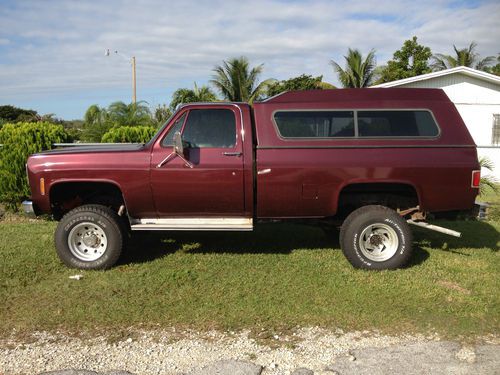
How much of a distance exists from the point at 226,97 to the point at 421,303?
2468 cm

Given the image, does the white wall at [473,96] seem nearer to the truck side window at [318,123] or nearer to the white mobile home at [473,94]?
the white mobile home at [473,94]

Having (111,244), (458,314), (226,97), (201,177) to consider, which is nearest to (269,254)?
(201,177)

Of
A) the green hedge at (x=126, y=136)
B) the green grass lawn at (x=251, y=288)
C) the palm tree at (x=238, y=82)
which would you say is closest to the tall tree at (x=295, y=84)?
the palm tree at (x=238, y=82)

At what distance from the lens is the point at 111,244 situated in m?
5.45

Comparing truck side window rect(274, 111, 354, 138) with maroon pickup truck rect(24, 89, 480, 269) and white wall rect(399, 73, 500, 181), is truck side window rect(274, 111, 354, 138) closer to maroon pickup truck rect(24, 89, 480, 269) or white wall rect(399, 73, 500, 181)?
maroon pickup truck rect(24, 89, 480, 269)

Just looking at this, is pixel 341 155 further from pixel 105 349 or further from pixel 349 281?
pixel 105 349

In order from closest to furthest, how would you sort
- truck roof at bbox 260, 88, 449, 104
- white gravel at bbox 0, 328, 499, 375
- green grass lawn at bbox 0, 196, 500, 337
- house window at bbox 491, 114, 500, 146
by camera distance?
1. white gravel at bbox 0, 328, 499, 375
2. green grass lawn at bbox 0, 196, 500, 337
3. truck roof at bbox 260, 88, 449, 104
4. house window at bbox 491, 114, 500, 146

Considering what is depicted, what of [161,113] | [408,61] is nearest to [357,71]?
[408,61]

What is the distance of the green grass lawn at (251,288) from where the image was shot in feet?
13.6

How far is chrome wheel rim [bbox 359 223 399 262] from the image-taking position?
545 centimetres

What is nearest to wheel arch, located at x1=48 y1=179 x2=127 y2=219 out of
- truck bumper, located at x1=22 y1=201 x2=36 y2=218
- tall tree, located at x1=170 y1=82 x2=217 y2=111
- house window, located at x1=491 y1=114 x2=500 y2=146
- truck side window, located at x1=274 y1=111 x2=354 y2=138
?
truck bumper, located at x1=22 y1=201 x2=36 y2=218

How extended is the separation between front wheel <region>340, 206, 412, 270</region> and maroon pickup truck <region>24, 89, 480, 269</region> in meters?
0.01

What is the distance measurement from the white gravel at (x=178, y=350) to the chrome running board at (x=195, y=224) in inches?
65.6

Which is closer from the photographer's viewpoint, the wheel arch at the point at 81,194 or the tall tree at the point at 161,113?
the wheel arch at the point at 81,194
